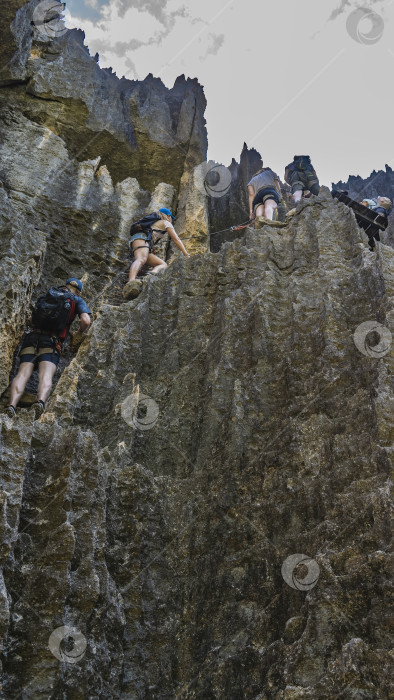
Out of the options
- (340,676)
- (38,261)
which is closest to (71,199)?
(38,261)

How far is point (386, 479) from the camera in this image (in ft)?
24.8

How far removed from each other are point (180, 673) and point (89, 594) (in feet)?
4.64

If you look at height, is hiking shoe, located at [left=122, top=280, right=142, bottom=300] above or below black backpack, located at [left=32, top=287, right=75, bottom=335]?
above

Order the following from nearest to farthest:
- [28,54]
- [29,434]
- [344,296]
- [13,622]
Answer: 1. [13,622]
2. [29,434]
3. [344,296]
4. [28,54]

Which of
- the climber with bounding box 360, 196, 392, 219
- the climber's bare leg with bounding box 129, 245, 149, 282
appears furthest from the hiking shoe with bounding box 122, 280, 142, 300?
the climber with bounding box 360, 196, 392, 219

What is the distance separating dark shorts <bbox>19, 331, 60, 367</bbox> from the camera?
11.3m

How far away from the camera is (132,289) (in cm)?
1303

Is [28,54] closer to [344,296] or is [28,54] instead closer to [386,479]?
[344,296]

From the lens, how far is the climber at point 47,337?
10.9 metres

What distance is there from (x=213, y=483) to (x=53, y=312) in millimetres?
4496

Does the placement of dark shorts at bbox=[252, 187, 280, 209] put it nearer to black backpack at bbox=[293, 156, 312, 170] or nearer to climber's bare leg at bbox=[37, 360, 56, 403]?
black backpack at bbox=[293, 156, 312, 170]

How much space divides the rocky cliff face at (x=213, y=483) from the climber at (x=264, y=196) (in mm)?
1739

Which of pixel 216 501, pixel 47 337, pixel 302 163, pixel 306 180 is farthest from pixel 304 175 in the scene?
pixel 216 501

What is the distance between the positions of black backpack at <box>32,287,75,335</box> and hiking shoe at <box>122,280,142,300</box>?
139cm
